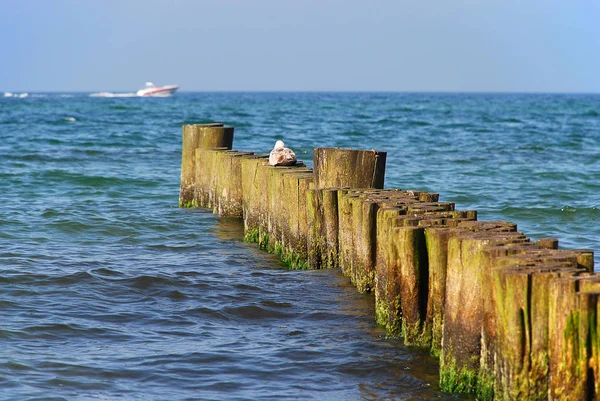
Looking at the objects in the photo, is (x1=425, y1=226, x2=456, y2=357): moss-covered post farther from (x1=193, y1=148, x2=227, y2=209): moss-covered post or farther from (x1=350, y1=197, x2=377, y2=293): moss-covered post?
(x1=193, y1=148, x2=227, y2=209): moss-covered post

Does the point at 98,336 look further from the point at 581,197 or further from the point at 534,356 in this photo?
the point at 581,197

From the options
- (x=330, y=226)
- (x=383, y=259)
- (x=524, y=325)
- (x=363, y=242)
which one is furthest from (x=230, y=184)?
(x=524, y=325)

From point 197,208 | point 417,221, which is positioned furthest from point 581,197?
point 417,221

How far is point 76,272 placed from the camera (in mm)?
9148

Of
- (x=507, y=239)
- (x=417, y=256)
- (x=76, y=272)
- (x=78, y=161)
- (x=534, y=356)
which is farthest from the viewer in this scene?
(x=78, y=161)

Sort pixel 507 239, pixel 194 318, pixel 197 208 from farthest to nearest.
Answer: pixel 197 208 → pixel 194 318 → pixel 507 239

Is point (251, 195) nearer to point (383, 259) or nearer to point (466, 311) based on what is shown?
point (383, 259)

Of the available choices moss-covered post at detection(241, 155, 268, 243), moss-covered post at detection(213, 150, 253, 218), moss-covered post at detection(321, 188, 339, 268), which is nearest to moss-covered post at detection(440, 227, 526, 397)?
moss-covered post at detection(321, 188, 339, 268)

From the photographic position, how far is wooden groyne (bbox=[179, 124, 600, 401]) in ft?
14.3

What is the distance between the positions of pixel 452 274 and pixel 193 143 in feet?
29.7

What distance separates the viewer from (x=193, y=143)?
1399 cm

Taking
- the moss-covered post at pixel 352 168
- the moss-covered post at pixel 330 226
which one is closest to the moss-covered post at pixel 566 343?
the moss-covered post at pixel 330 226

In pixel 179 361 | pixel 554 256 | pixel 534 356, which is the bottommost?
pixel 179 361

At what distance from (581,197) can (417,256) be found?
11.4 meters
